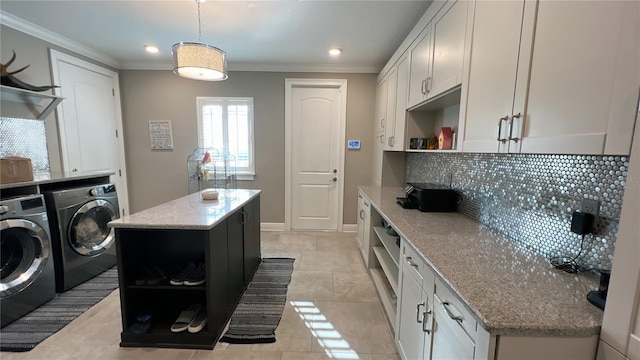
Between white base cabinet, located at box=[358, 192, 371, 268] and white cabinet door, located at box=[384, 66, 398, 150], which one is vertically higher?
white cabinet door, located at box=[384, 66, 398, 150]

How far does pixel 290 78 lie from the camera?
387 cm

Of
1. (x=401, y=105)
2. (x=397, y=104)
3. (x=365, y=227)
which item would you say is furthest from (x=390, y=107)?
(x=365, y=227)

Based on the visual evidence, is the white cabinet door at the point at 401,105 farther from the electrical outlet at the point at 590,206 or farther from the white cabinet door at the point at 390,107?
the electrical outlet at the point at 590,206

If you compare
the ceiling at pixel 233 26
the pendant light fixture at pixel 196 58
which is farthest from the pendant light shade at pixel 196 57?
the ceiling at pixel 233 26

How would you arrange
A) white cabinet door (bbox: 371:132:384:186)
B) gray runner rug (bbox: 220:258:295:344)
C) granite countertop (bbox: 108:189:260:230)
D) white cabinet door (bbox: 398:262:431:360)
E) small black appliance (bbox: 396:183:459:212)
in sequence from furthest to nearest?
white cabinet door (bbox: 371:132:384:186) < small black appliance (bbox: 396:183:459:212) < gray runner rug (bbox: 220:258:295:344) < granite countertop (bbox: 108:189:260:230) < white cabinet door (bbox: 398:262:431:360)

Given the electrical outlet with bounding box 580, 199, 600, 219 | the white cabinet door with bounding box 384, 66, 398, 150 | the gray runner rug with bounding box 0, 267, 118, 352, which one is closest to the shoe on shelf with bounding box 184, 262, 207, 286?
the gray runner rug with bounding box 0, 267, 118, 352

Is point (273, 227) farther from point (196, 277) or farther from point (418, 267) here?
point (418, 267)

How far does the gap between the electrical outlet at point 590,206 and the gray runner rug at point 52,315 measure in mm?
3239

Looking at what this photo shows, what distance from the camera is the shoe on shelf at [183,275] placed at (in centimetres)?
171

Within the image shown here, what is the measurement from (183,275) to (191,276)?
66 millimetres

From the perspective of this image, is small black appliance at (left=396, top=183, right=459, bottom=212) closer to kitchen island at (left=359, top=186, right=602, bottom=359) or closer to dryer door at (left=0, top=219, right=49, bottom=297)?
kitchen island at (left=359, top=186, right=602, bottom=359)

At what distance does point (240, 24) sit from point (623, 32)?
2763mm

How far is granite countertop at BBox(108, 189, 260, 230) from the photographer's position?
156 cm

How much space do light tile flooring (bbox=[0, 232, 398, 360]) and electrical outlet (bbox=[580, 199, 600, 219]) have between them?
4.40ft
